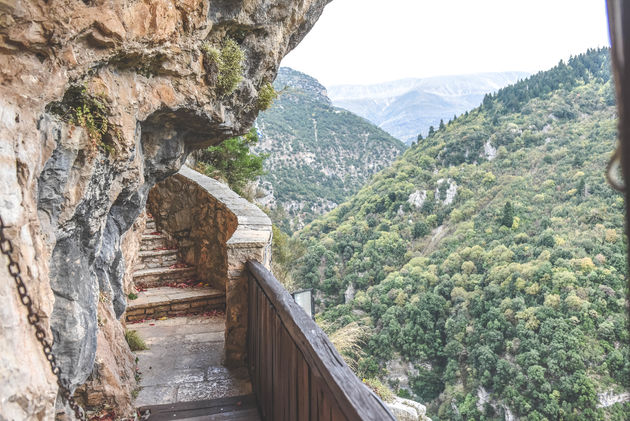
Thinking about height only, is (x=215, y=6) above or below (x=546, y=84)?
below

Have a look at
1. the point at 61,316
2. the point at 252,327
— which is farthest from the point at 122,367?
the point at 61,316

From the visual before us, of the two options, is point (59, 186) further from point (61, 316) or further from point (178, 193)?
point (178, 193)

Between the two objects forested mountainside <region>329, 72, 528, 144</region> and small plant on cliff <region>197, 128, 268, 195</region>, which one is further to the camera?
forested mountainside <region>329, 72, 528, 144</region>

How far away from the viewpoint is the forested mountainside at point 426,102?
140 m

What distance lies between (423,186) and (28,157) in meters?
53.6

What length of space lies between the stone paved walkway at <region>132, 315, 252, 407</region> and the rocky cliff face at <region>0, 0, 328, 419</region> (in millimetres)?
400

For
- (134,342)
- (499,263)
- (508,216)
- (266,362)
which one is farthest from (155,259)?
(508,216)

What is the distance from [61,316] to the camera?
2135 millimetres

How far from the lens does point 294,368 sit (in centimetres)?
213

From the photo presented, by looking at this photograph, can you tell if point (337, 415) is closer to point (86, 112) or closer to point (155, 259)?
point (86, 112)

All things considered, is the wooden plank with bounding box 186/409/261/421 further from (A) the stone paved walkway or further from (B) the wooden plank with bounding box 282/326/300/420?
(B) the wooden plank with bounding box 282/326/300/420

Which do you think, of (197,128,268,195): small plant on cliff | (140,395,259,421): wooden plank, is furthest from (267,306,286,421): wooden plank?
(197,128,268,195): small plant on cliff

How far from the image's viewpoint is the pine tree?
124 ft

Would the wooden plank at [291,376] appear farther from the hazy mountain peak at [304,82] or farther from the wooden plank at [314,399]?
the hazy mountain peak at [304,82]
